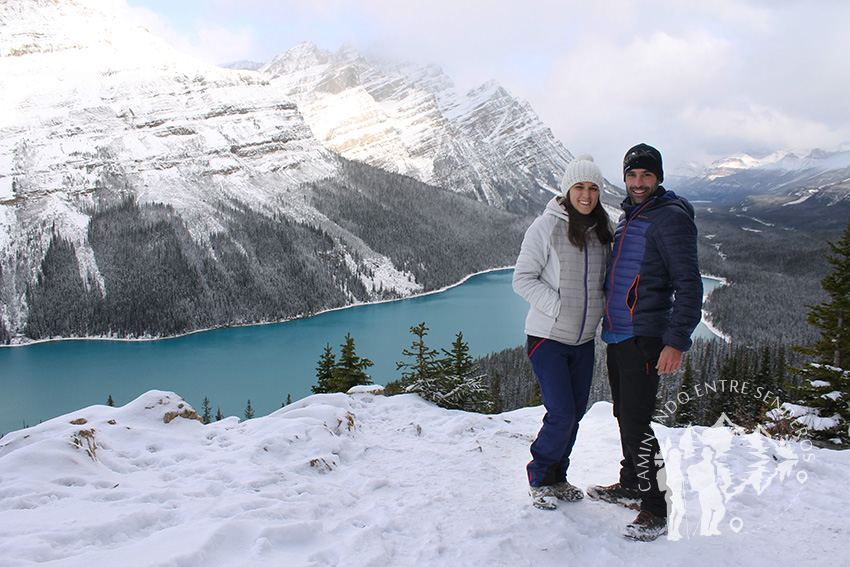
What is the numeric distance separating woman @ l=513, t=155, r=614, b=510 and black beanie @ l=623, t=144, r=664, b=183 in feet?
0.80

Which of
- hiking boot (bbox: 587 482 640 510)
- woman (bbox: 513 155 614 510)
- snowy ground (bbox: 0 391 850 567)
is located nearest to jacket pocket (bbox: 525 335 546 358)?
woman (bbox: 513 155 614 510)

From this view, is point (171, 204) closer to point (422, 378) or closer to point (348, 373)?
point (348, 373)

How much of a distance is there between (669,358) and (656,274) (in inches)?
25.0

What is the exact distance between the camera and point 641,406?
3.63 metres

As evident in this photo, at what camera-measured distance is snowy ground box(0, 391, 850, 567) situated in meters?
3.12

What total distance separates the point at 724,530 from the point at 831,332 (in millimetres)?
9685

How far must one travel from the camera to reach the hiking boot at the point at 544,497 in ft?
12.8

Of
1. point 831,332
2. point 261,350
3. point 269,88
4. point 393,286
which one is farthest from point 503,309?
point 269,88

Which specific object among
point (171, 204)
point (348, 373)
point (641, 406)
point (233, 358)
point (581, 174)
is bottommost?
point (233, 358)

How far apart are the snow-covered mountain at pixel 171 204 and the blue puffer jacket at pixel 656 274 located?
8252 centimetres

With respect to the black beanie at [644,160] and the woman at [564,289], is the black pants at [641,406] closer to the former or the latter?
the woman at [564,289]

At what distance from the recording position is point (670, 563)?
3078 mm

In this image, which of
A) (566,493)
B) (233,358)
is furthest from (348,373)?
(233,358)

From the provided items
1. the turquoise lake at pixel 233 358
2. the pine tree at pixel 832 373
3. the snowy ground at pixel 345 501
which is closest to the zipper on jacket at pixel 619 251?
the snowy ground at pixel 345 501
